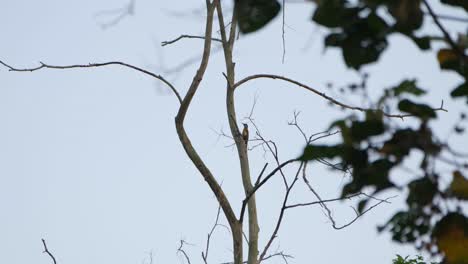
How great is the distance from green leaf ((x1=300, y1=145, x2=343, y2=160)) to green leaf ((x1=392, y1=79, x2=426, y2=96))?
0.11m

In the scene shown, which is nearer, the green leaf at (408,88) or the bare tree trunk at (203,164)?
the green leaf at (408,88)

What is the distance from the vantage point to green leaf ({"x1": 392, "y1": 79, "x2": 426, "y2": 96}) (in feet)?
2.08

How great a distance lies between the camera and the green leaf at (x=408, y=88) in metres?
0.63

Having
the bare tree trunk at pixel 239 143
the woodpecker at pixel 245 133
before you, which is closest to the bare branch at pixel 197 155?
the bare tree trunk at pixel 239 143

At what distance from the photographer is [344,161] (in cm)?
58

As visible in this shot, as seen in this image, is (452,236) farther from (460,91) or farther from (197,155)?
(197,155)

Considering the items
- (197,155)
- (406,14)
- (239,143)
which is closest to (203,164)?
(197,155)

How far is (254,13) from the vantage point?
22.9 inches

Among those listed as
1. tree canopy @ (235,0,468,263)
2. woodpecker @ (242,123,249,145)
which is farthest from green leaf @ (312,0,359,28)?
woodpecker @ (242,123,249,145)

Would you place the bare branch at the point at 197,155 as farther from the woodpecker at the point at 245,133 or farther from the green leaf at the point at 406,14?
the green leaf at the point at 406,14

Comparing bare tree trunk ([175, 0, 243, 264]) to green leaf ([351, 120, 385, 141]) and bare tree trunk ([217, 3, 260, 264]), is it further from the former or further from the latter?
green leaf ([351, 120, 385, 141])

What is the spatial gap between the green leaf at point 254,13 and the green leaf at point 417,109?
15 cm

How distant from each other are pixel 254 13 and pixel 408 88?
0.19m

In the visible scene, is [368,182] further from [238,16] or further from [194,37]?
[194,37]
